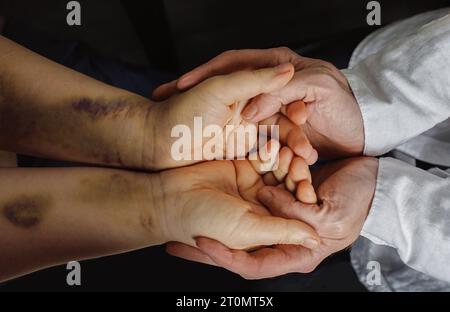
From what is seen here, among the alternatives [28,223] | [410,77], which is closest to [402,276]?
[410,77]

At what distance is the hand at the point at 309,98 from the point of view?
681 millimetres

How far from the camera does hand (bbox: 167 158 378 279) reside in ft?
2.04

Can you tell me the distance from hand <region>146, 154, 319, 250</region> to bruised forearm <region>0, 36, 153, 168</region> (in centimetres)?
8

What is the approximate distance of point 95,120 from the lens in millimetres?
703

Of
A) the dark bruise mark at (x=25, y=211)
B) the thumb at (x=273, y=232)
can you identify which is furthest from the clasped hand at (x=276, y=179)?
the dark bruise mark at (x=25, y=211)

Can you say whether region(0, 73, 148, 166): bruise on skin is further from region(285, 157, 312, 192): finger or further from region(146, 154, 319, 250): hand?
Result: region(285, 157, 312, 192): finger

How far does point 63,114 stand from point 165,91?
15 centimetres

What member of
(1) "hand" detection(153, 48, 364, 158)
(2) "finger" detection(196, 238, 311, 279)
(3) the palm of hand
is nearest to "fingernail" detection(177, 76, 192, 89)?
(1) "hand" detection(153, 48, 364, 158)

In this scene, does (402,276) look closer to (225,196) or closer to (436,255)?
(436,255)

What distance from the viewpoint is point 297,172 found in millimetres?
651

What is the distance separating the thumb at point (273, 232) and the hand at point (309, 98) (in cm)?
15

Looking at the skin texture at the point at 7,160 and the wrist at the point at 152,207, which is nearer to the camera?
the wrist at the point at 152,207

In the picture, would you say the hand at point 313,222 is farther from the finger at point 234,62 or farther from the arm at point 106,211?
the finger at point 234,62

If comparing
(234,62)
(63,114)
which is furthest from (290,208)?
(63,114)
